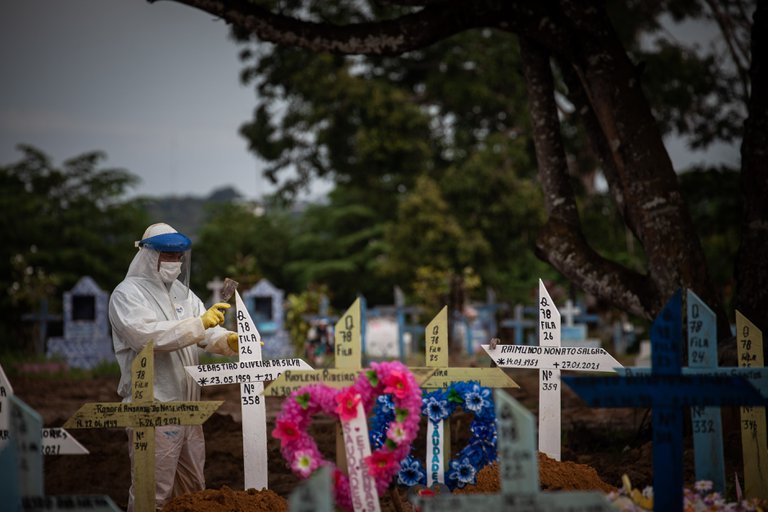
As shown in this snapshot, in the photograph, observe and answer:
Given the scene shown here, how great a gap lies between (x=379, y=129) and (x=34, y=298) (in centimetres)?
918

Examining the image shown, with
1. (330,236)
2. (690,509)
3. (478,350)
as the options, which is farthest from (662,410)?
(330,236)

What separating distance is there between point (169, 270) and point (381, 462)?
215cm

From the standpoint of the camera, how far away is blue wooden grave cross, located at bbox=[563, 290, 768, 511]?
12.2ft

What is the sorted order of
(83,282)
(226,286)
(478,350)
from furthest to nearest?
(478,350) → (83,282) → (226,286)

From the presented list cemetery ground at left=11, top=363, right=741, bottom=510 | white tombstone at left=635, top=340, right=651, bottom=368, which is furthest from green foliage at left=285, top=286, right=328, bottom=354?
cemetery ground at left=11, top=363, right=741, bottom=510

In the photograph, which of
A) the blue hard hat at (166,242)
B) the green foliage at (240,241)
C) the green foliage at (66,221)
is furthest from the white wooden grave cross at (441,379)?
the green foliage at (240,241)

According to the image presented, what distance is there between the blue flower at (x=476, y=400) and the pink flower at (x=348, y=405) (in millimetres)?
1063

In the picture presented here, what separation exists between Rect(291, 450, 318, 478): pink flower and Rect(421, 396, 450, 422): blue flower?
3.57ft

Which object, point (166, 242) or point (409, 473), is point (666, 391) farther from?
point (166, 242)

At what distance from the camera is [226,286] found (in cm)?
551

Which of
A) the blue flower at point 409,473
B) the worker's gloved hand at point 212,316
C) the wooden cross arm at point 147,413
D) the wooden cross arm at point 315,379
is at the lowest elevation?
the blue flower at point 409,473

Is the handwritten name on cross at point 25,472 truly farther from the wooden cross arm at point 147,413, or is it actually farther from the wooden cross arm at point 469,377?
the wooden cross arm at point 469,377

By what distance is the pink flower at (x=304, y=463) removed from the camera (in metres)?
4.09

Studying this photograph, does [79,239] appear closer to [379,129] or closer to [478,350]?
[379,129]
